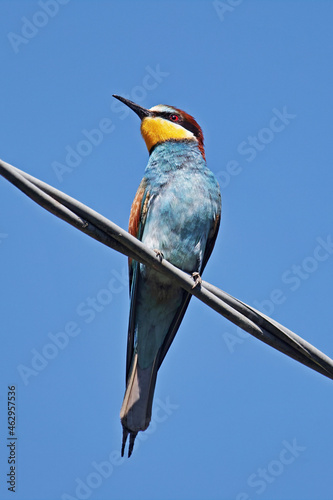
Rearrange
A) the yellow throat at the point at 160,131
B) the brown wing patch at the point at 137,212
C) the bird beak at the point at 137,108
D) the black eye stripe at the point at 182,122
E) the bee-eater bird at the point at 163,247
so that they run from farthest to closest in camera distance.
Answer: the bird beak at the point at 137,108 → the black eye stripe at the point at 182,122 → the yellow throat at the point at 160,131 → the brown wing patch at the point at 137,212 → the bee-eater bird at the point at 163,247

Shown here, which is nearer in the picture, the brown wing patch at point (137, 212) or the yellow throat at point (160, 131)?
the brown wing patch at point (137, 212)

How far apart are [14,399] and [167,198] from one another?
2196 mm

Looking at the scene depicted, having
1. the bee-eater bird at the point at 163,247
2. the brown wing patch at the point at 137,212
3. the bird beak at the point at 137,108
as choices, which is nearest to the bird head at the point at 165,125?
the bird beak at the point at 137,108

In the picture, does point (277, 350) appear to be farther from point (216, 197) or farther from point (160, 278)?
point (216, 197)

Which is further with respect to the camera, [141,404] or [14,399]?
[14,399]

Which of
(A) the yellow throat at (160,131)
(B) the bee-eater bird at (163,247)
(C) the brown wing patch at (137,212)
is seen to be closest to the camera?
(B) the bee-eater bird at (163,247)

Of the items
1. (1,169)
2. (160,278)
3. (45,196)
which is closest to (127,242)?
(45,196)

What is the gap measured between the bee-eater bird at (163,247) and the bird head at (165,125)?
0.45m

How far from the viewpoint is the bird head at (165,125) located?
523 cm

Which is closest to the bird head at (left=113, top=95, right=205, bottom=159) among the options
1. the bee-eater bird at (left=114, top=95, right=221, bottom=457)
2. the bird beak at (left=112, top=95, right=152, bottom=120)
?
the bird beak at (left=112, top=95, right=152, bottom=120)

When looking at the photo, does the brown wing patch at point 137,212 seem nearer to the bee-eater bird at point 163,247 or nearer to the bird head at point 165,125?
the bee-eater bird at point 163,247

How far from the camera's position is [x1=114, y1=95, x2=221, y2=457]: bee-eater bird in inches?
173

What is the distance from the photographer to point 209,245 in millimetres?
4770

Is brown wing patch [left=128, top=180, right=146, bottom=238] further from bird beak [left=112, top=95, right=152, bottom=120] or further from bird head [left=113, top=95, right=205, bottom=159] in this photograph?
bird beak [left=112, top=95, right=152, bottom=120]
